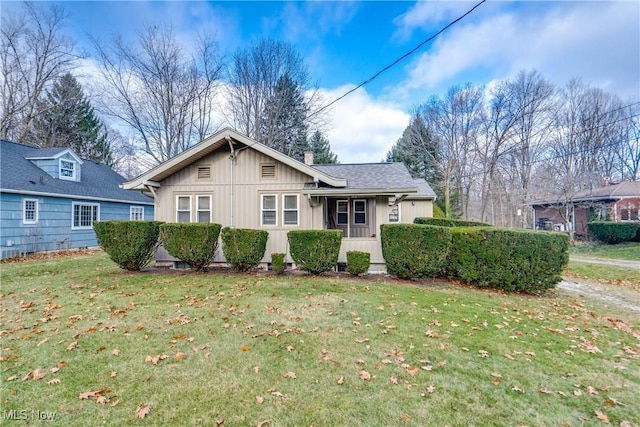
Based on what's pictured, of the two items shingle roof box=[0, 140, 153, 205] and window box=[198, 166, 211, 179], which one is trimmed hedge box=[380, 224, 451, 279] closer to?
window box=[198, 166, 211, 179]

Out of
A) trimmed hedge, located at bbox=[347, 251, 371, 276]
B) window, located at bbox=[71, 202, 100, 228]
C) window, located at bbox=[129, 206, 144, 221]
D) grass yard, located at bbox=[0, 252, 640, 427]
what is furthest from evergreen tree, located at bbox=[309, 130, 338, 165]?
grass yard, located at bbox=[0, 252, 640, 427]

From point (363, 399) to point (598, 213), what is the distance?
26.8 meters

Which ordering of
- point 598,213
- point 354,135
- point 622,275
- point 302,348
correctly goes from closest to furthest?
point 302,348, point 622,275, point 598,213, point 354,135

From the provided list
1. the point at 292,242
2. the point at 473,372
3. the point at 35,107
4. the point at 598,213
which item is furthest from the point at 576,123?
the point at 35,107

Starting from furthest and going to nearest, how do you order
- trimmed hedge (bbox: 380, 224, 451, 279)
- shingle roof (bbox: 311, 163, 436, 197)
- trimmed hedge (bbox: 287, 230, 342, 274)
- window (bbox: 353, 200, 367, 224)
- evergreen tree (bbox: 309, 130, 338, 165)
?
evergreen tree (bbox: 309, 130, 338, 165), window (bbox: 353, 200, 367, 224), shingle roof (bbox: 311, 163, 436, 197), trimmed hedge (bbox: 287, 230, 342, 274), trimmed hedge (bbox: 380, 224, 451, 279)

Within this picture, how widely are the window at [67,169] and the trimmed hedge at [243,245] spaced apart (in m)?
12.5

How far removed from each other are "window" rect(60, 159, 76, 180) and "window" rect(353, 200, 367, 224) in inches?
600

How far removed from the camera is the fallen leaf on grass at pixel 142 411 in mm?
2816

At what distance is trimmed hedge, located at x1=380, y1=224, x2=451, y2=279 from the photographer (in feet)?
28.0

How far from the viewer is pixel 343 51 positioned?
35.4 ft

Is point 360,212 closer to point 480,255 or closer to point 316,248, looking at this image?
point 316,248

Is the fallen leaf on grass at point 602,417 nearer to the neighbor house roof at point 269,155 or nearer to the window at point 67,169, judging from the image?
the neighbor house roof at point 269,155

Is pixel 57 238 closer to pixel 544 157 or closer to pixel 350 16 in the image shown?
pixel 350 16

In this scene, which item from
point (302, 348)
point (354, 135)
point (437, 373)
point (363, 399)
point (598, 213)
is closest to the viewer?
point (363, 399)
